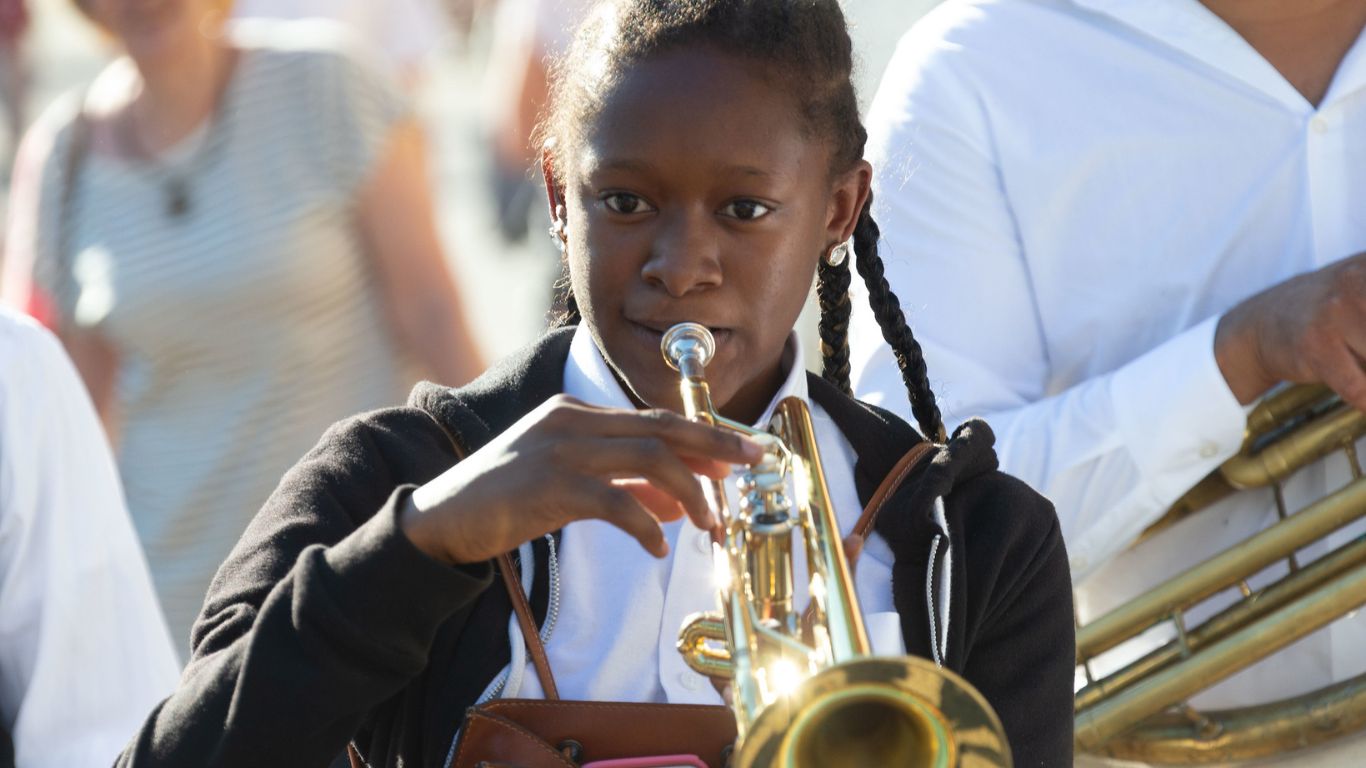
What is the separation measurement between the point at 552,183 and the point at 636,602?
1.68ft

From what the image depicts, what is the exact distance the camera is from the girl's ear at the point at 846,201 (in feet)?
8.67

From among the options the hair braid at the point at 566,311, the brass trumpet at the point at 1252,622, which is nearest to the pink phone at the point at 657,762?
the hair braid at the point at 566,311

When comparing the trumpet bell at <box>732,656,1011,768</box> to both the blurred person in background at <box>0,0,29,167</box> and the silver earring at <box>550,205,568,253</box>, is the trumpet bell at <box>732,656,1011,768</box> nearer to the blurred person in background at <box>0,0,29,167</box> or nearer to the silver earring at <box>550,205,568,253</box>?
the silver earring at <box>550,205,568,253</box>

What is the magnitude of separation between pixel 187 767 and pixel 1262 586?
171 centimetres

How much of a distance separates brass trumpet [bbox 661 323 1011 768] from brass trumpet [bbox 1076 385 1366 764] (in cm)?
110

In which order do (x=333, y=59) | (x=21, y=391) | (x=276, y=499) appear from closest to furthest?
(x=276, y=499), (x=21, y=391), (x=333, y=59)

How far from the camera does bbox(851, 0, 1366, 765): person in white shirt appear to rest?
10.6 ft

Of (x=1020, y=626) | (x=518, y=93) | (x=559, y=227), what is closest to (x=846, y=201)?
(x=559, y=227)

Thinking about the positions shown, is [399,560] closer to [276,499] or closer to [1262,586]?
[276,499]

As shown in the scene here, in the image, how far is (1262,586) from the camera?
3275 millimetres

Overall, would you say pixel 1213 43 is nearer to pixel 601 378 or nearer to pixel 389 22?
pixel 601 378

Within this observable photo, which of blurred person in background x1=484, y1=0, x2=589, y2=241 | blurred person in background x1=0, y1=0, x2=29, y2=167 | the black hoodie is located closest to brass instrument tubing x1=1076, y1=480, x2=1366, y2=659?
the black hoodie

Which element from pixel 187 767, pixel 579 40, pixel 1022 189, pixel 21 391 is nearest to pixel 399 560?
pixel 187 767

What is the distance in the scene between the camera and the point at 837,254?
8.90ft
